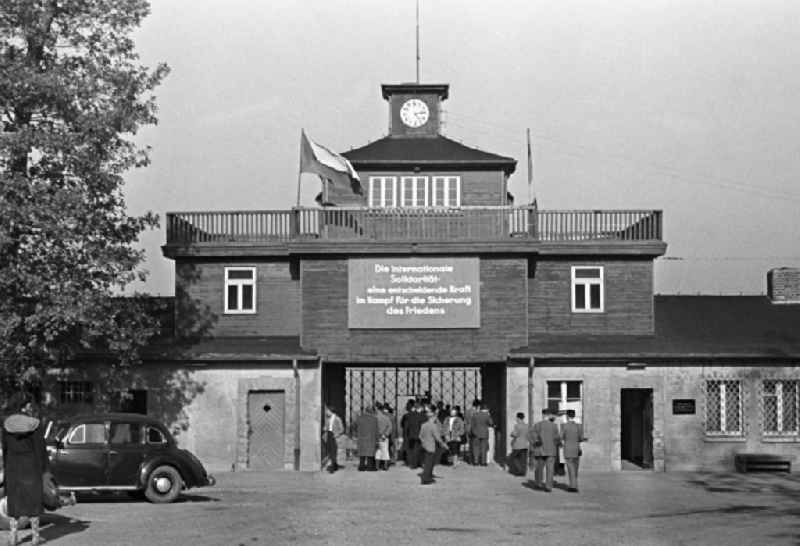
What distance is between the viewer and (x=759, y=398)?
3553 cm

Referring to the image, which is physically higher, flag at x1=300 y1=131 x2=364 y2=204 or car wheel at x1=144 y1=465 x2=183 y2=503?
flag at x1=300 y1=131 x2=364 y2=204

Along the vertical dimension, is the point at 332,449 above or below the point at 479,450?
above

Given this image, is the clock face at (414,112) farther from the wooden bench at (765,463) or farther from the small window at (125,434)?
the small window at (125,434)

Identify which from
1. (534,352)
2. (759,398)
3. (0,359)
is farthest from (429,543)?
(759,398)

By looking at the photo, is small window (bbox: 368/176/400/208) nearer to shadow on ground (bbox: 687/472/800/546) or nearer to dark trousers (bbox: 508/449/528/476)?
dark trousers (bbox: 508/449/528/476)

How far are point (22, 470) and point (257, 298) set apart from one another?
792 inches

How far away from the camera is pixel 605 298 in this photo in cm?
3731

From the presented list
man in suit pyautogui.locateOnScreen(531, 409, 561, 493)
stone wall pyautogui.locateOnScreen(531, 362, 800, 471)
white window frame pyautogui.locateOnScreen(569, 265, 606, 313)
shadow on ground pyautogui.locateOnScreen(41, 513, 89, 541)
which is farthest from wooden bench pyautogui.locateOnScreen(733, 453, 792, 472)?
shadow on ground pyautogui.locateOnScreen(41, 513, 89, 541)

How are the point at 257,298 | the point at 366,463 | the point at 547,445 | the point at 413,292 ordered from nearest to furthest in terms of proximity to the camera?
the point at 547,445, the point at 366,463, the point at 413,292, the point at 257,298

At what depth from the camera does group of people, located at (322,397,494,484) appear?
111 feet

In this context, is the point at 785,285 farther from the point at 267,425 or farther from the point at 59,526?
the point at 59,526

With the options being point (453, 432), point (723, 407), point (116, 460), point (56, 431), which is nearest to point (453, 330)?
point (453, 432)

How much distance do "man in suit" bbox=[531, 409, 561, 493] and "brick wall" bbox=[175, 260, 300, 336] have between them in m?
10.2

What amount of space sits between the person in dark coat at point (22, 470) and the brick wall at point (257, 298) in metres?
19.6
